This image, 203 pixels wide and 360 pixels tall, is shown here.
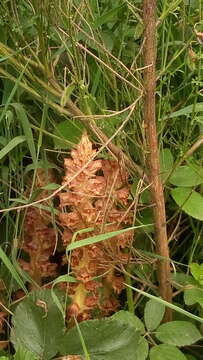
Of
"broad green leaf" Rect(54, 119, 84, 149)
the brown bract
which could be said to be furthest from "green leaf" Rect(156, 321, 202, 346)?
"broad green leaf" Rect(54, 119, 84, 149)

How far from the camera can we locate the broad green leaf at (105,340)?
1144 mm

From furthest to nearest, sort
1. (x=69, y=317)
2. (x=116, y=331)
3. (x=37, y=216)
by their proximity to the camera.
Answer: (x=37, y=216), (x=69, y=317), (x=116, y=331)

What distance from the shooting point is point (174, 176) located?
1.35 metres

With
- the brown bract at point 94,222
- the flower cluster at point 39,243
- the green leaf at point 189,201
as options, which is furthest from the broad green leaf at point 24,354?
the green leaf at point 189,201

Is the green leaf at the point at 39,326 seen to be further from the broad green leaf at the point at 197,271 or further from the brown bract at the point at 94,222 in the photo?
the broad green leaf at the point at 197,271

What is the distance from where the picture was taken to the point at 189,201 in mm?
1311

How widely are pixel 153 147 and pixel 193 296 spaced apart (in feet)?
0.97

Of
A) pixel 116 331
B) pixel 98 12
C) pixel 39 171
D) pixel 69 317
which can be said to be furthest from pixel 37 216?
pixel 98 12

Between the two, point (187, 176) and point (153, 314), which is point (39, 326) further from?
point (187, 176)

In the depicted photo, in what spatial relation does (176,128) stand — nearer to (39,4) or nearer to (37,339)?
(39,4)

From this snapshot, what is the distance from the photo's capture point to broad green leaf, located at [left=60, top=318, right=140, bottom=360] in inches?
45.0

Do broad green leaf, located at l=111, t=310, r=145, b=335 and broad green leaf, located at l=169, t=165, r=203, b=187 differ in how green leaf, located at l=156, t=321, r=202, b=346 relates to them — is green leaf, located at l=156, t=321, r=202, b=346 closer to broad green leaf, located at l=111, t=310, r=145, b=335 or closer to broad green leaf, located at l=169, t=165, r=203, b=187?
broad green leaf, located at l=111, t=310, r=145, b=335

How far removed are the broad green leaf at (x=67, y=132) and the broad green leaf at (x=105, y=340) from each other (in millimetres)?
377

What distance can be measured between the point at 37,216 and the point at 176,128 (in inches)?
13.5
